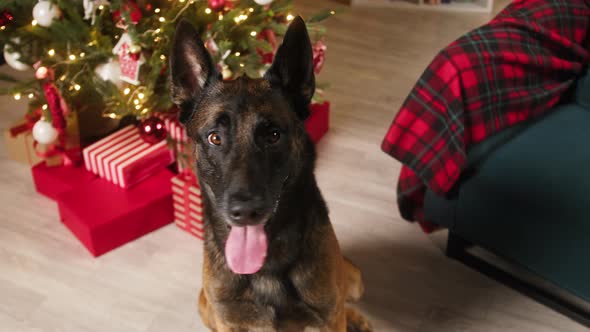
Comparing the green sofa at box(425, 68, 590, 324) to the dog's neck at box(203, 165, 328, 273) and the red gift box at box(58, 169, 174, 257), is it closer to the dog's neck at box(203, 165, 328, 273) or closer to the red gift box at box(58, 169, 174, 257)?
the dog's neck at box(203, 165, 328, 273)

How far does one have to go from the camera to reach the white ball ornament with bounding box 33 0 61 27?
7.29ft

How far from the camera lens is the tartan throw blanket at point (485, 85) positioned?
206 centimetres

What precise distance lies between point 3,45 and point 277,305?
1.57 m

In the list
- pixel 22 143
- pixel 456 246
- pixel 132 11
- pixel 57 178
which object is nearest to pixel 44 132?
pixel 57 178

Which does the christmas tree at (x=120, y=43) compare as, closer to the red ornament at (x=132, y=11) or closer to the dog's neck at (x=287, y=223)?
the red ornament at (x=132, y=11)

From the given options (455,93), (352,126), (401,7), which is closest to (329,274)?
(455,93)

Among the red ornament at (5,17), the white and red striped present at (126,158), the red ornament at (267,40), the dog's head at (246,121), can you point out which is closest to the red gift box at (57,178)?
the white and red striped present at (126,158)

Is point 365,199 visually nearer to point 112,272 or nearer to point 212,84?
point 112,272

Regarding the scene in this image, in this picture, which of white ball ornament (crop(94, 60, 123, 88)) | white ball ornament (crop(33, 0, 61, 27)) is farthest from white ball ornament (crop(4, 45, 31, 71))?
white ball ornament (crop(94, 60, 123, 88))

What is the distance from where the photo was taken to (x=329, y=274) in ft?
5.43

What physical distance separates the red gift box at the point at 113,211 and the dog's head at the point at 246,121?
1.00m

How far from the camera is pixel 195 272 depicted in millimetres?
2369

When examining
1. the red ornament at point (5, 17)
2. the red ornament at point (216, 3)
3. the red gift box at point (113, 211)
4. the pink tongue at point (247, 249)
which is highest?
the red ornament at point (216, 3)

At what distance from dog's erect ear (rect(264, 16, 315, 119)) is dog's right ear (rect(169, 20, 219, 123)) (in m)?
0.15
